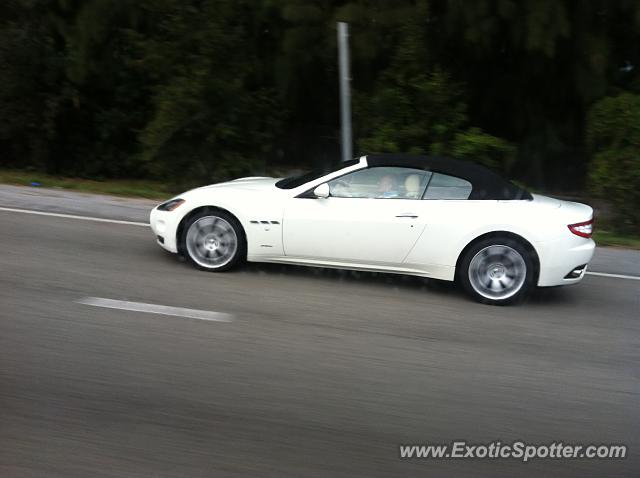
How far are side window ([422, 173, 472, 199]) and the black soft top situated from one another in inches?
1.9

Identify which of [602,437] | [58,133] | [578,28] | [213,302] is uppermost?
[578,28]

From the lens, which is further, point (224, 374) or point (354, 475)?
point (224, 374)

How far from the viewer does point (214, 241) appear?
8.19 m

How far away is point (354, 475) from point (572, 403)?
191cm

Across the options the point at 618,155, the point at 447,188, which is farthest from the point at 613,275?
the point at 618,155

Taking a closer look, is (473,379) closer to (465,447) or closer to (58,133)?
(465,447)

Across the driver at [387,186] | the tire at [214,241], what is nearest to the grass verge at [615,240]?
the driver at [387,186]

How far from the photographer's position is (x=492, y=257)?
7758 millimetres

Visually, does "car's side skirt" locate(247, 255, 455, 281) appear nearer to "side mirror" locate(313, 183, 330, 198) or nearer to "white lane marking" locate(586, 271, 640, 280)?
"side mirror" locate(313, 183, 330, 198)

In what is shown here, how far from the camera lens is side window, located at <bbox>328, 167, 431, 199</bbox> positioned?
7.89m

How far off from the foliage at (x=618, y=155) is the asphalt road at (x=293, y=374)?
4.03 meters

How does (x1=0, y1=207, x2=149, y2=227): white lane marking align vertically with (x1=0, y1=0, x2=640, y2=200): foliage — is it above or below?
below

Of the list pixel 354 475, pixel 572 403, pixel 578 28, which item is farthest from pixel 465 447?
pixel 578 28

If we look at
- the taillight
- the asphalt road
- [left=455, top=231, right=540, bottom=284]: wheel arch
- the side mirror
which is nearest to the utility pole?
the asphalt road
